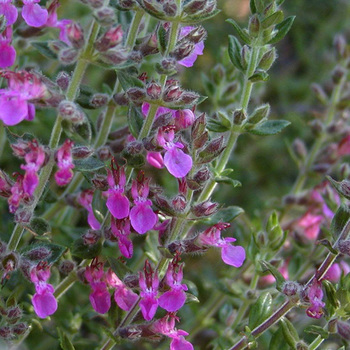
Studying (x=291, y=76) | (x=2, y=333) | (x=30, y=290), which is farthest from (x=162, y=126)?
(x=291, y=76)

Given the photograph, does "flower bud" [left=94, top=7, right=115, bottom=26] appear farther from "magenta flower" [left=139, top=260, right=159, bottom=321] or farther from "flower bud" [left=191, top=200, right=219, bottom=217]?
"magenta flower" [left=139, top=260, right=159, bottom=321]

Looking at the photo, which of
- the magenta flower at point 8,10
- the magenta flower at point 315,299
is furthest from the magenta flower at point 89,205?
the magenta flower at point 315,299

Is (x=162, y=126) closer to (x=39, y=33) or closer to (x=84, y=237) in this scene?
(x=84, y=237)

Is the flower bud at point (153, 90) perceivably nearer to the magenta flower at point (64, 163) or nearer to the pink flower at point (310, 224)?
the magenta flower at point (64, 163)

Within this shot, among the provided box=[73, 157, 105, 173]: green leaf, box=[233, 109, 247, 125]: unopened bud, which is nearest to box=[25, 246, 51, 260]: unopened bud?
box=[73, 157, 105, 173]: green leaf

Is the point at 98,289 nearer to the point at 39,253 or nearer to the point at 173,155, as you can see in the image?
the point at 39,253

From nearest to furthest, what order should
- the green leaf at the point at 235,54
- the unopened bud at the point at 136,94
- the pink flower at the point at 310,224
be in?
the unopened bud at the point at 136,94 < the green leaf at the point at 235,54 < the pink flower at the point at 310,224
